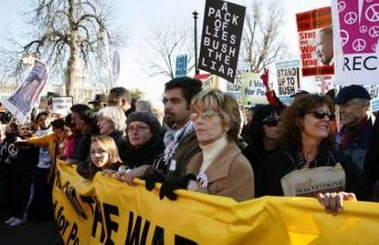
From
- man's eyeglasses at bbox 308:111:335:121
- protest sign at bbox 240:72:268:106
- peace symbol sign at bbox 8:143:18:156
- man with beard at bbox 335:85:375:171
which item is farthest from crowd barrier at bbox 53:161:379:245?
protest sign at bbox 240:72:268:106

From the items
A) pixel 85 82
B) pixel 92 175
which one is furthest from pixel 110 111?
pixel 85 82

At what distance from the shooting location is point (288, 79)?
10359 millimetres

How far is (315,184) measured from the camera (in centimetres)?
278

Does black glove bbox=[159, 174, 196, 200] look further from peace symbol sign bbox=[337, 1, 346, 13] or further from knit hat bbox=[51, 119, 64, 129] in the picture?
knit hat bbox=[51, 119, 64, 129]

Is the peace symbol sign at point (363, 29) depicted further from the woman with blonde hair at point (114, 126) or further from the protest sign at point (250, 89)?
the protest sign at point (250, 89)

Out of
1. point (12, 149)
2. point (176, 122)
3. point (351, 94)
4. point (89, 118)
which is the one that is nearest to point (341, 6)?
point (351, 94)

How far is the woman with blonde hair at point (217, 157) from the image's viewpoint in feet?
9.37

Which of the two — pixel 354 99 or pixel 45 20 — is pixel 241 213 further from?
pixel 45 20

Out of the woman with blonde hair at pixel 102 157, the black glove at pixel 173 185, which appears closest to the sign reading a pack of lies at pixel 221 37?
the woman with blonde hair at pixel 102 157

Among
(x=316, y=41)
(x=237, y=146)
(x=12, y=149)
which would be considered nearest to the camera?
(x=237, y=146)

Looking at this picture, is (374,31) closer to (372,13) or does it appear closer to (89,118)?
(372,13)

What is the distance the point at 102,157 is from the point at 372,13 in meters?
2.61

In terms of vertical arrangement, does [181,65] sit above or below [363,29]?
above

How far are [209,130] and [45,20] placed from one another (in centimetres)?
2595
